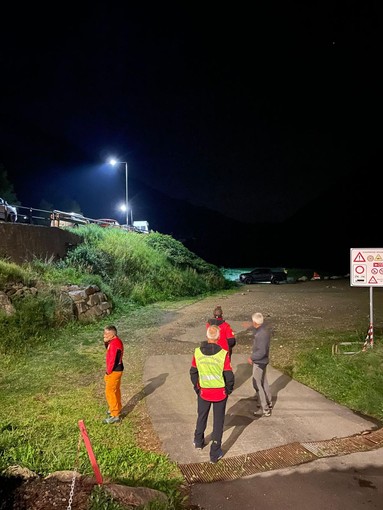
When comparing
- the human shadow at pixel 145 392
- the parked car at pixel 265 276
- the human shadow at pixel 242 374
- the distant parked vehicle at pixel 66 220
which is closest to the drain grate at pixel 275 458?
the human shadow at pixel 145 392

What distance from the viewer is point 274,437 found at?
580cm

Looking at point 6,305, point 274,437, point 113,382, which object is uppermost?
point 6,305

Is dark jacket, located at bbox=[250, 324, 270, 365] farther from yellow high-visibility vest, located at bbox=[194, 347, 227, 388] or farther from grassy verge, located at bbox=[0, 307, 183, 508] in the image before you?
grassy verge, located at bbox=[0, 307, 183, 508]

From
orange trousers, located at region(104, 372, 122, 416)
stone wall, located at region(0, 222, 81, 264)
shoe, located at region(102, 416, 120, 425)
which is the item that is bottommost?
shoe, located at region(102, 416, 120, 425)

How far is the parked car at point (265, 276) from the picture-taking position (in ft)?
120

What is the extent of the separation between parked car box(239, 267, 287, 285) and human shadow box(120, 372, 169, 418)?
28699 mm

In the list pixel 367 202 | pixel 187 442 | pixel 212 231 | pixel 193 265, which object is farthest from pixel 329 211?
pixel 187 442

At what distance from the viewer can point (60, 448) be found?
5.26 meters

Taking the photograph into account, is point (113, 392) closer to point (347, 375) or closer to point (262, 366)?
point (262, 366)

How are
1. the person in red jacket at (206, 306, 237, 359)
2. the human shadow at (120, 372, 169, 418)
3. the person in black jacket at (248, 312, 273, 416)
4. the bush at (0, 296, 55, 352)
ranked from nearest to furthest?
1. the person in black jacket at (248, 312, 273, 416)
2. the human shadow at (120, 372, 169, 418)
3. the person in red jacket at (206, 306, 237, 359)
4. the bush at (0, 296, 55, 352)

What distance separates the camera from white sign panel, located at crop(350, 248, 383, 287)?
10383 millimetres

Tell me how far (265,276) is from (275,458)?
105 ft

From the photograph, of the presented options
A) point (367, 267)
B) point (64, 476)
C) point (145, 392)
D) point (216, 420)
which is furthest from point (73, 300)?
point (64, 476)

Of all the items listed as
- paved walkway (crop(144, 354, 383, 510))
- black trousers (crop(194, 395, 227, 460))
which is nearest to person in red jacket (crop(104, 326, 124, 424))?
paved walkway (crop(144, 354, 383, 510))
